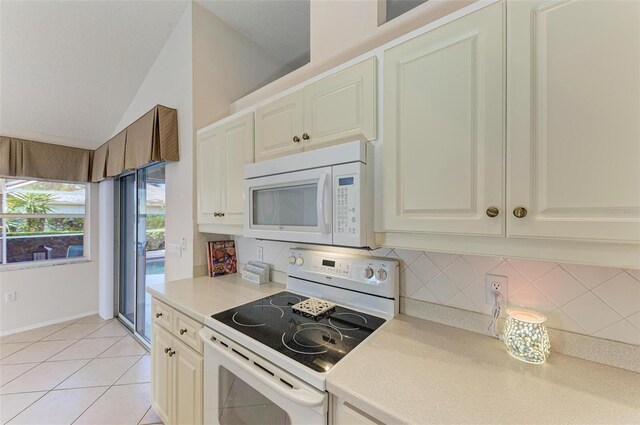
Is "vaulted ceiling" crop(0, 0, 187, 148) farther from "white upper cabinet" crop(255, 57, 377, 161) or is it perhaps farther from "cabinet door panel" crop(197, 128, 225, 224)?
"white upper cabinet" crop(255, 57, 377, 161)

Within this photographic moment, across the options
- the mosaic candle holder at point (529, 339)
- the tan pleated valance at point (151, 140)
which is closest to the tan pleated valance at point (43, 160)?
the tan pleated valance at point (151, 140)

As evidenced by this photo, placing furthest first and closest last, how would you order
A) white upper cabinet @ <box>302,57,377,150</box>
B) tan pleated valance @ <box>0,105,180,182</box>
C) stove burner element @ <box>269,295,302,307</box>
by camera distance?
1. tan pleated valance @ <box>0,105,180,182</box>
2. stove burner element @ <box>269,295,302,307</box>
3. white upper cabinet @ <box>302,57,377,150</box>

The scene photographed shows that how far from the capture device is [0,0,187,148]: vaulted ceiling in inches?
83.4

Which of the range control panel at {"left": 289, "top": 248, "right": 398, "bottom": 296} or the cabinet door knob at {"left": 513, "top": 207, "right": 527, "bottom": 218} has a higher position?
the cabinet door knob at {"left": 513, "top": 207, "right": 527, "bottom": 218}

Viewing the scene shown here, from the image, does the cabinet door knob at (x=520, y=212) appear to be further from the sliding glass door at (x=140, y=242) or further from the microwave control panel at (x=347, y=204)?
the sliding glass door at (x=140, y=242)

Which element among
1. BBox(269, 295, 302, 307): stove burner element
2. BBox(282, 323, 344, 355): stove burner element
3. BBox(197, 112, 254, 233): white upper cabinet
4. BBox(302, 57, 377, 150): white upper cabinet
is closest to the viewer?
BBox(282, 323, 344, 355): stove burner element

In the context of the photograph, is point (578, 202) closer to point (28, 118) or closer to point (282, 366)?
point (282, 366)

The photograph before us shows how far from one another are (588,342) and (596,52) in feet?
2.99

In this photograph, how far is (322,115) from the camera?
4.16ft

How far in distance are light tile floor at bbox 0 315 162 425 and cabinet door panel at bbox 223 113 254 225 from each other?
1.58 m

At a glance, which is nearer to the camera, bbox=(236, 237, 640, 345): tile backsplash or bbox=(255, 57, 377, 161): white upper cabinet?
bbox=(236, 237, 640, 345): tile backsplash

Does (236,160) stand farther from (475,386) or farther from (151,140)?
(475,386)

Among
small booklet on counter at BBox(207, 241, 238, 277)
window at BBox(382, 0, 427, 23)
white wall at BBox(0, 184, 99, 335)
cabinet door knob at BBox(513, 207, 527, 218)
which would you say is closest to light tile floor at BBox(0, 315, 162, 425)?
white wall at BBox(0, 184, 99, 335)

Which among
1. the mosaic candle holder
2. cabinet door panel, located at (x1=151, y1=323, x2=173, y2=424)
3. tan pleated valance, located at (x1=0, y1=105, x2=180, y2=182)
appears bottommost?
cabinet door panel, located at (x1=151, y1=323, x2=173, y2=424)
